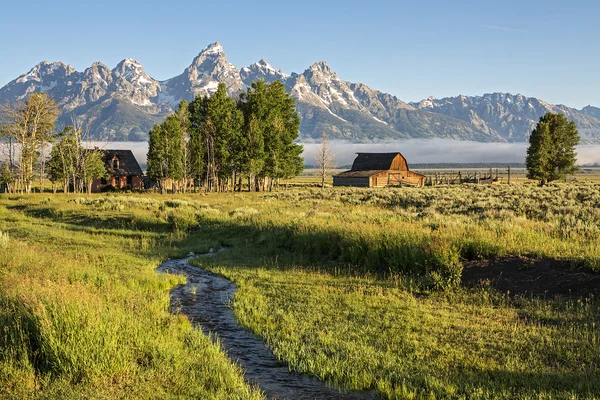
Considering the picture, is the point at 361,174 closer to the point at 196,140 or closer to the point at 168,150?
the point at 196,140

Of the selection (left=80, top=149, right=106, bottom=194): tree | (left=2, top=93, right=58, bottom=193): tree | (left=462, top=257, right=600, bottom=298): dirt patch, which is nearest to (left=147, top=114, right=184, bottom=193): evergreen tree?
(left=80, top=149, right=106, bottom=194): tree

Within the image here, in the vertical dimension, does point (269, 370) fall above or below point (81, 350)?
below

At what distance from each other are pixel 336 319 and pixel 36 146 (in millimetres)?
67060

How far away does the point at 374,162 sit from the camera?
96.2m

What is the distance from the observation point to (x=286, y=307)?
473 inches

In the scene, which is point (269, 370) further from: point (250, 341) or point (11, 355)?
point (11, 355)

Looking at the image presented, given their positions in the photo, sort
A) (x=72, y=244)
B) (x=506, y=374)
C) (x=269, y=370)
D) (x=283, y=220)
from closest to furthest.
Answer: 1. (x=506, y=374)
2. (x=269, y=370)
3. (x=72, y=244)
4. (x=283, y=220)

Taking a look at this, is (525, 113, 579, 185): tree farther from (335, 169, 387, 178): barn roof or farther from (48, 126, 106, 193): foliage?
(48, 126, 106, 193): foliage

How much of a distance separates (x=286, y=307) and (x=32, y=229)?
20051 mm

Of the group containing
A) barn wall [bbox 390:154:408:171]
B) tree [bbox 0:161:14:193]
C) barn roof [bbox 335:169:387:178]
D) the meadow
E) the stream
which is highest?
barn wall [bbox 390:154:408:171]

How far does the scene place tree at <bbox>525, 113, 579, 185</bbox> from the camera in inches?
2808

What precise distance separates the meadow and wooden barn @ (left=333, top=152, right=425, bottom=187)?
231 ft

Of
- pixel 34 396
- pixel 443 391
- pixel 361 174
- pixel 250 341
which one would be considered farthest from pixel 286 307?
pixel 361 174

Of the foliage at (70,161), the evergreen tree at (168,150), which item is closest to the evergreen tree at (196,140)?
the evergreen tree at (168,150)
